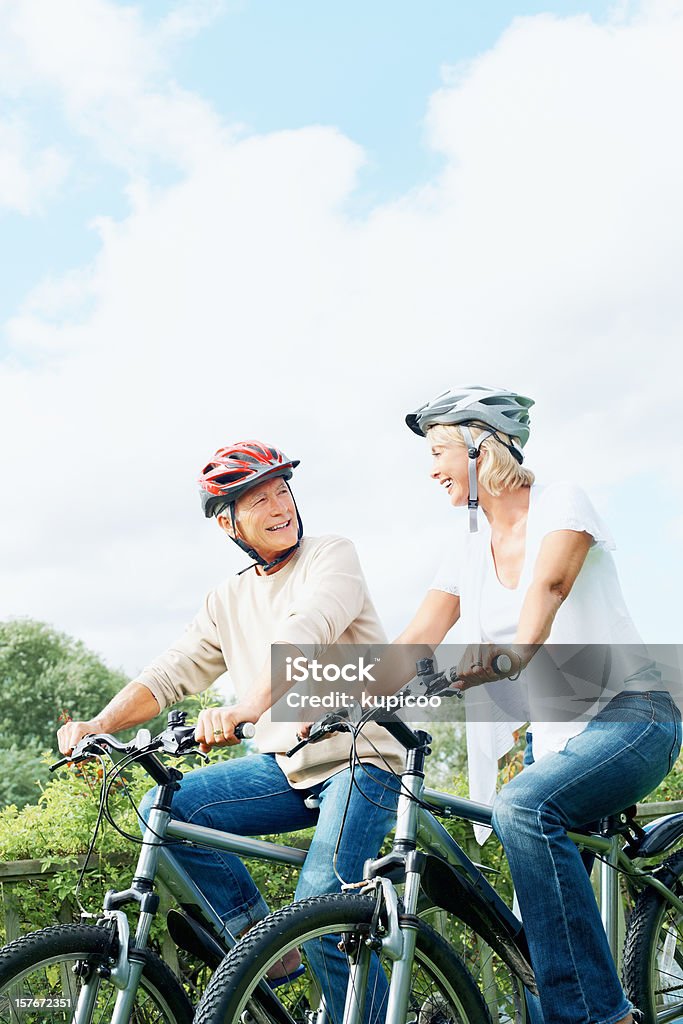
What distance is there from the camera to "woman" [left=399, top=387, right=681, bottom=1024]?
2881 millimetres

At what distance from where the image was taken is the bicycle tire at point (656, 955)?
11.5 feet

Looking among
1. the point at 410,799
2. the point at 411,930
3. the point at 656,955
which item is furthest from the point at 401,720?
the point at 656,955

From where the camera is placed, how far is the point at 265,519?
346cm

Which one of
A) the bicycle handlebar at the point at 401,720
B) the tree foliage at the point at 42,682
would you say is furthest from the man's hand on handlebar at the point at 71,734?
the tree foliage at the point at 42,682

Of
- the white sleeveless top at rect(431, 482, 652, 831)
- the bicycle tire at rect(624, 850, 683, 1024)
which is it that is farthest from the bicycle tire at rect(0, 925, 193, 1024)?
the bicycle tire at rect(624, 850, 683, 1024)

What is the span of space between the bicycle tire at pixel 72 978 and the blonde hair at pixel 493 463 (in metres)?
1.63

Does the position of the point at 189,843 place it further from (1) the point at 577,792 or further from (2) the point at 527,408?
(2) the point at 527,408

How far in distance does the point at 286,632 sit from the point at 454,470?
0.72 meters

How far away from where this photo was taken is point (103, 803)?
275 cm

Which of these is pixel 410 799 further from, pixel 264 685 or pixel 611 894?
pixel 611 894

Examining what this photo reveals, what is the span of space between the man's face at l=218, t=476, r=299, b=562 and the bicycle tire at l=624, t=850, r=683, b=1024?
5.57 feet

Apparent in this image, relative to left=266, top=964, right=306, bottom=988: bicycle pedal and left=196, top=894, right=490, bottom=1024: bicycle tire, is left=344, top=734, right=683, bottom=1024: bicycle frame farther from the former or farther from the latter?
left=266, top=964, right=306, bottom=988: bicycle pedal

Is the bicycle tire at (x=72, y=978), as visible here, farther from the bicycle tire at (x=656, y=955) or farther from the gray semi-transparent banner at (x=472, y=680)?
the bicycle tire at (x=656, y=955)

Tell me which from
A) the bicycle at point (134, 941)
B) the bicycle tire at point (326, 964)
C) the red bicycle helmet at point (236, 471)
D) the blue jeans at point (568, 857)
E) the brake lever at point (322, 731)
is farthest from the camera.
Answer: the red bicycle helmet at point (236, 471)
